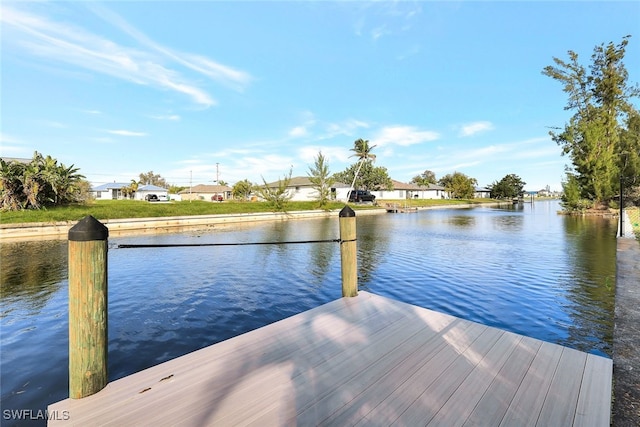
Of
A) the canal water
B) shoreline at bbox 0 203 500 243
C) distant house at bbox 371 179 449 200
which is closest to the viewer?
the canal water

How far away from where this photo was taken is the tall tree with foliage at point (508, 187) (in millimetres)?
94225

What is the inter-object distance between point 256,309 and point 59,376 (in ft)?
11.2

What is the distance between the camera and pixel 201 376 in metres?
2.68

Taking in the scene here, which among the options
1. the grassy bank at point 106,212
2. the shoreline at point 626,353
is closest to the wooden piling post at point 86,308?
the shoreline at point 626,353

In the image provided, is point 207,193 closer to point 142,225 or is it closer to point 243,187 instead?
point 243,187

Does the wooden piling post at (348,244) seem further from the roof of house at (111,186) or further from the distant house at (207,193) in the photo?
the roof of house at (111,186)

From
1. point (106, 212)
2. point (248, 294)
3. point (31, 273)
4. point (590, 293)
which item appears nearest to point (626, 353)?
point (590, 293)

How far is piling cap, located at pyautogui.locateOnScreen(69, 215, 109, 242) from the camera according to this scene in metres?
2.36

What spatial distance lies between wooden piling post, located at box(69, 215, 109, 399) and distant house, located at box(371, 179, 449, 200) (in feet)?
219

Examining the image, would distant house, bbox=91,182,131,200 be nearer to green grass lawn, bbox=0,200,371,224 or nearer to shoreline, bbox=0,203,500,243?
green grass lawn, bbox=0,200,371,224

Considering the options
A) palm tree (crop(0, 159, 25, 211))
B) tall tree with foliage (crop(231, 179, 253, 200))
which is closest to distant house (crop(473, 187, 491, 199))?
tall tree with foliage (crop(231, 179, 253, 200))

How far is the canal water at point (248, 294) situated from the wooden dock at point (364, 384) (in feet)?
7.47

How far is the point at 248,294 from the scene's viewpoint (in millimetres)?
8102

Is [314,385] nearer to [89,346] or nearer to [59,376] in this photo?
[89,346]
